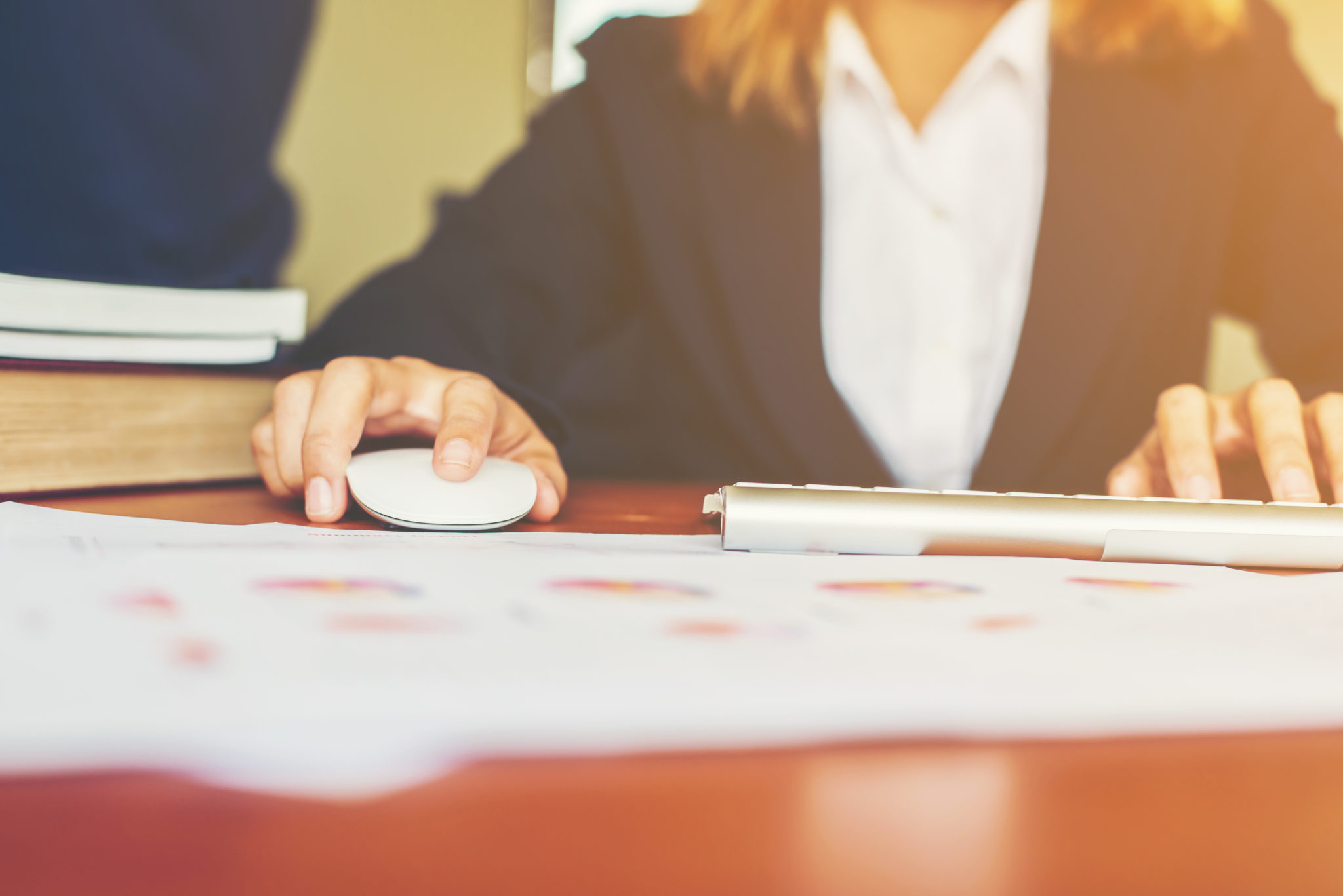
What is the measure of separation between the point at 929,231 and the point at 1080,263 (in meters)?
0.13

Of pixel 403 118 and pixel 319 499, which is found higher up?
pixel 403 118

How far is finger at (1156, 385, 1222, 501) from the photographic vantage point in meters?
0.36

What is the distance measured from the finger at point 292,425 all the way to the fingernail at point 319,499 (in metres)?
0.03

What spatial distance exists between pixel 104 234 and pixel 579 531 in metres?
0.42

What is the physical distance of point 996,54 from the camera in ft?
2.39

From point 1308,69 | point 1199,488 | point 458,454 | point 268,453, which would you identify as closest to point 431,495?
point 458,454

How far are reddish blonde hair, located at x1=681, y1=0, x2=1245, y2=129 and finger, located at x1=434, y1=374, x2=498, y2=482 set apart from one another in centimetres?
49

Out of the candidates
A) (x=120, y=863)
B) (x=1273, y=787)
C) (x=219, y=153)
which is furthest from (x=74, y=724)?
(x=219, y=153)

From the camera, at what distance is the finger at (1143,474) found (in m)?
0.41

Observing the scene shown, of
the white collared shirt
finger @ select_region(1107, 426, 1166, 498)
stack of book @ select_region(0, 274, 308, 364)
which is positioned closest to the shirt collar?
the white collared shirt

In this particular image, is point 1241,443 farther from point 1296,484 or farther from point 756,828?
point 756,828

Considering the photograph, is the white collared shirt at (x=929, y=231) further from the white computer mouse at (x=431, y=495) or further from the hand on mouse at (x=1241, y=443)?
the white computer mouse at (x=431, y=495)

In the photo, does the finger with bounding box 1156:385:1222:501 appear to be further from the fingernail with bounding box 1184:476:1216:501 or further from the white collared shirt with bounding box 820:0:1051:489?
the white collared shirt with bounding box 820:0:1051:489

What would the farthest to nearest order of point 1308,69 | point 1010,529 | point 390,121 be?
point 390,121, point 1308,69, point 1010,529
